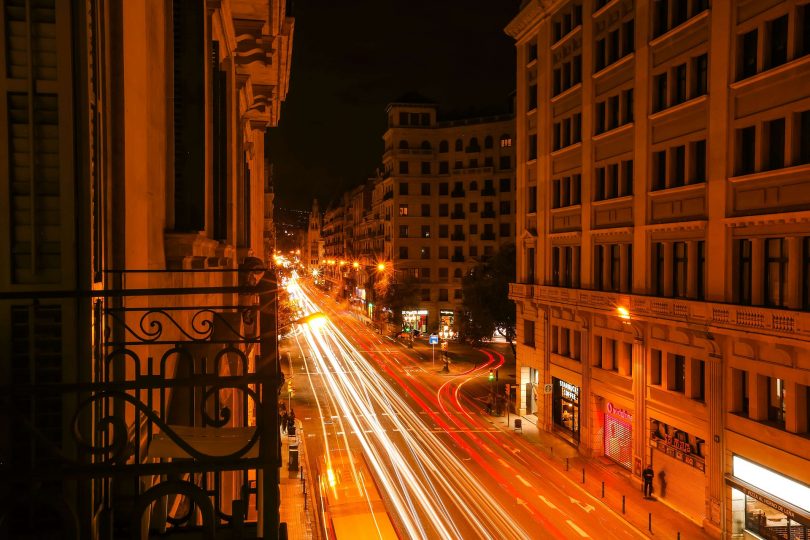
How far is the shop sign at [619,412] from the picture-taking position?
27.0 m

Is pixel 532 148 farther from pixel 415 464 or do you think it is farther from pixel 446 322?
pixel 446 322

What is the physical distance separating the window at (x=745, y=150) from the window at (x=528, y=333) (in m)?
18.1

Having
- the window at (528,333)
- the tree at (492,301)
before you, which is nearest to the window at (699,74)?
the window at (528,333)

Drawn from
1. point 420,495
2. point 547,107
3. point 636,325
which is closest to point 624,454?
point 636,325

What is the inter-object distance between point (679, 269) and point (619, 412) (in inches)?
305

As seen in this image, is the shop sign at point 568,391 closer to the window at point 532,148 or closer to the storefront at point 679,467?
the storefront at point 679,467

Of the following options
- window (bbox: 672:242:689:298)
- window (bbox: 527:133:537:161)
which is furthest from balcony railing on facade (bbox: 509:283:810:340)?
window (bbox: 527:133:537:161)

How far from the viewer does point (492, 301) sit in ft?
156

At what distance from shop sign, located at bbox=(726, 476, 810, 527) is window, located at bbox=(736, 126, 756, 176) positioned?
1027cm

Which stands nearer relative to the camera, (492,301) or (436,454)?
(436,454)

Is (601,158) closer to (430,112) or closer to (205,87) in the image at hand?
(205,87)

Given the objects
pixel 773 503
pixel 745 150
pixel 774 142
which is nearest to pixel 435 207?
pixel 745 150

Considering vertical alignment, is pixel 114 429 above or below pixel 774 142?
below

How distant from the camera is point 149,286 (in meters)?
6.69
